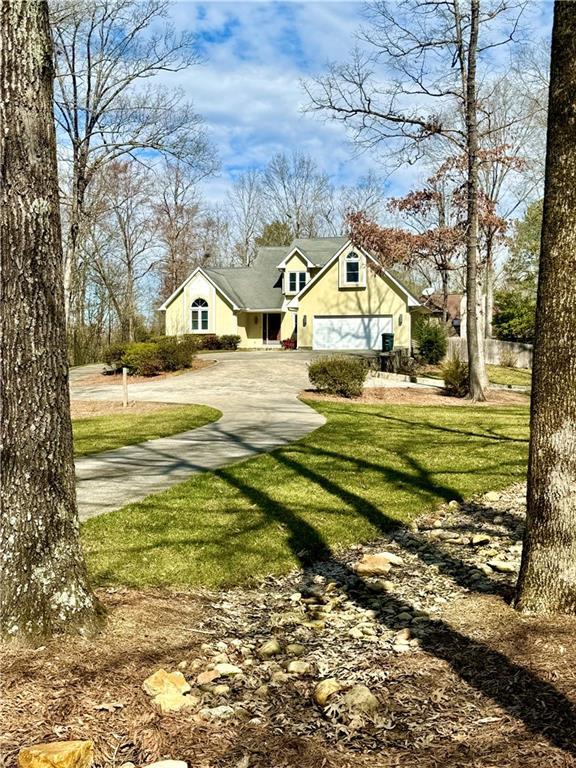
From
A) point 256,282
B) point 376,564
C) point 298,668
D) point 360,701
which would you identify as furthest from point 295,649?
point 256,282

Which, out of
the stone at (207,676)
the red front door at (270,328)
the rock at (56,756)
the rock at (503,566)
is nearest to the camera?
the rock at (56,756)

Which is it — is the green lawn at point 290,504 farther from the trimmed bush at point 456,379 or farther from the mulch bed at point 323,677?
the trimmed bush at point 456,379

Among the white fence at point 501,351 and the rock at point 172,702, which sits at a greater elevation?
the white fence at point 501,351

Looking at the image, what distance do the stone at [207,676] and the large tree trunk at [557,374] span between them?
1684 millimetres

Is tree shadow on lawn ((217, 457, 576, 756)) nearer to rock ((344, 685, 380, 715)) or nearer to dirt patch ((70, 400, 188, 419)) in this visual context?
rock ((344, 685, 380, 715))

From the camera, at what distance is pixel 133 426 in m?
12.3

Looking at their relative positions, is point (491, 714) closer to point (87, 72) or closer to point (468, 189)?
point (468, 189)

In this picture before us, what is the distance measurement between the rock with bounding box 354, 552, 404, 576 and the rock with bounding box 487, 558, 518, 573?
680 mm

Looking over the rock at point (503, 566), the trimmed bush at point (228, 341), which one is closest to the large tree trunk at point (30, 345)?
the rock at point (503, 566)

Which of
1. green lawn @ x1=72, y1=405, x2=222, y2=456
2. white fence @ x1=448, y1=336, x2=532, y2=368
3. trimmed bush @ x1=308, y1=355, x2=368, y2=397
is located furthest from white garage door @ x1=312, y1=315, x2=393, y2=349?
green lawn @ x1=72, y1=405, x2=222, y2=456

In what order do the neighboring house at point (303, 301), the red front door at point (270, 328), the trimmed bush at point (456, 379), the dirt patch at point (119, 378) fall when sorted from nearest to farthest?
1. the trimmed bush at point (456, 379)
2. the dirt patch at point (119, 378)
3. the neighboring house at point (303, 301)
4. the red front door at point (270, 328)

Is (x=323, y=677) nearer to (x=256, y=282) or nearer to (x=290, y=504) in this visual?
(x=290, y=504)

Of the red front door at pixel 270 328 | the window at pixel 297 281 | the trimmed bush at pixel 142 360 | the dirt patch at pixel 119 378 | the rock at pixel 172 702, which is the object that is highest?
the window at pixel 297 281

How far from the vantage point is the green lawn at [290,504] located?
4836 mm
